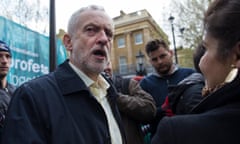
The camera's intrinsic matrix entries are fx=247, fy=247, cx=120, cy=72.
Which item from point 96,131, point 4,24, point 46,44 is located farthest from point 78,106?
point 46,44

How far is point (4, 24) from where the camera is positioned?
11.5 feet

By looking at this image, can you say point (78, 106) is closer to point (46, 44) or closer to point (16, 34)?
point (16, 34)

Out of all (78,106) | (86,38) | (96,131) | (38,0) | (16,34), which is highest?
(38,0)

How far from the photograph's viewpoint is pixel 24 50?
12.5 ft

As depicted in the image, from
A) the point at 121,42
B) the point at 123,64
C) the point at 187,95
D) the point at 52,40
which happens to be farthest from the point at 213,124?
the point at 121,42

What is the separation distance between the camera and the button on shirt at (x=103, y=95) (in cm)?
181

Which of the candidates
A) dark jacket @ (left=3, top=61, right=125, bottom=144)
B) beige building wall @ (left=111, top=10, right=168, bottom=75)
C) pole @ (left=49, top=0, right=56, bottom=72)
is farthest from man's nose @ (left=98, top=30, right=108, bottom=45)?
beige building wall @ (left=111, top=10, right=168, bottom=75)

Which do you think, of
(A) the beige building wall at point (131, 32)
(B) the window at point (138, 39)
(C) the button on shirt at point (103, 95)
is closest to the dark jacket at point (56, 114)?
(C) the button on shirt at point (103, 95)

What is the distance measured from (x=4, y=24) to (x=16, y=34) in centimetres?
24

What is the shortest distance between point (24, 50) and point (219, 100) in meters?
3.42

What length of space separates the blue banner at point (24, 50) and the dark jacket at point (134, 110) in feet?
6.55

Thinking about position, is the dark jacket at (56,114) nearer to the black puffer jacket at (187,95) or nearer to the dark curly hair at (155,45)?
the black puffer jacket at (187,95)

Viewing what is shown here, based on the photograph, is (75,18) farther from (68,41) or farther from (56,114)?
(56,114)

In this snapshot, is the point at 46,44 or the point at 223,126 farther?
the point at 46,44
